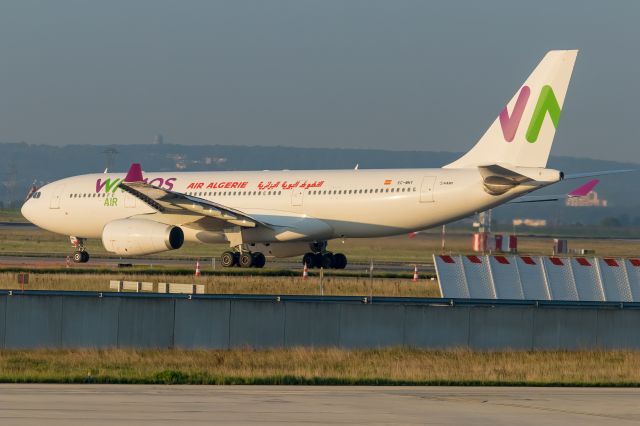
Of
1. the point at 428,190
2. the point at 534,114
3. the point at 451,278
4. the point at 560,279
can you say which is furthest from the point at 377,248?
the point at 451,278

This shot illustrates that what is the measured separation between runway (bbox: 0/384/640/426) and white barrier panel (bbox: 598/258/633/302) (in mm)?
12601

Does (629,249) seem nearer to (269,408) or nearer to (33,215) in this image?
(33,215)

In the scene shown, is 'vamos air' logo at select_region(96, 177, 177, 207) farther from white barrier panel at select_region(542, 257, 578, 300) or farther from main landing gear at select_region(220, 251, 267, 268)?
white barrier panel at select_region(542, 257, 578, 300)

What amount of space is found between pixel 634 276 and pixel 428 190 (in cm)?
1144

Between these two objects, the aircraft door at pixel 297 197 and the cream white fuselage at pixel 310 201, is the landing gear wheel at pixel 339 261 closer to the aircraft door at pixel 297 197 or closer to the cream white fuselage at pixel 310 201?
the cream white fuselage at pixel 310 201

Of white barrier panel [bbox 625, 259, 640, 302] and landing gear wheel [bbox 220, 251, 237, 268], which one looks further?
landing gear wheel [bbox 220, 251, 237, 268]

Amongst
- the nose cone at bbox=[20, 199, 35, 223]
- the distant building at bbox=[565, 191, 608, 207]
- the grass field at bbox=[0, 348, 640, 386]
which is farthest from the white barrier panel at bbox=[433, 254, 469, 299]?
the distant building at bbox=[565, 191, 608, 207]

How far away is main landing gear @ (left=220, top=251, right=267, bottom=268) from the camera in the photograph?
4559 cm

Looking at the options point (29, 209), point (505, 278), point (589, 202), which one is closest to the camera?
point (505, 278)

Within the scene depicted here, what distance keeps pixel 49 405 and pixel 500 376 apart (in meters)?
9.18

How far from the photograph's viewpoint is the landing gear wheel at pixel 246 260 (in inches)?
1794

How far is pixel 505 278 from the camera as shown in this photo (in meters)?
31.6

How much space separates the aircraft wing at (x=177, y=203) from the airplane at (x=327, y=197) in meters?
0.05

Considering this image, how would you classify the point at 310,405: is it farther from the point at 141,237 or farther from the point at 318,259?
the point at 318,259
